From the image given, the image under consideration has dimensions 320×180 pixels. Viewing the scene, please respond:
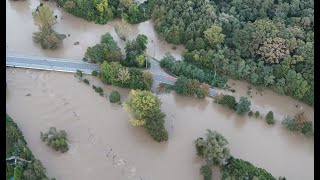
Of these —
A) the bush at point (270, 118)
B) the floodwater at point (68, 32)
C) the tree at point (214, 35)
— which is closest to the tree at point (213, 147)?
the bush at point (270, 118)

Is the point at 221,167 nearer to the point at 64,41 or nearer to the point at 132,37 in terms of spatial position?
the point at 132,37

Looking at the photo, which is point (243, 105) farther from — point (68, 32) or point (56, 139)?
point (68, 32)

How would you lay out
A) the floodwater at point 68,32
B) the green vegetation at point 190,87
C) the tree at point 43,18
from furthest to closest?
the floodwater at point 68,32, the tree at point 43,18, the green vegetation at point 190,87

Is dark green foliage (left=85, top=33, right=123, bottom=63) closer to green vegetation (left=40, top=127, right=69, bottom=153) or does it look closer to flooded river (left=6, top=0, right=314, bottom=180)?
flooded river (left=6, top=0, right=314, bottom=180)

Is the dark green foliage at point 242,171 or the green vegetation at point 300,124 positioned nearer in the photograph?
the dark green foliage at point 242,171

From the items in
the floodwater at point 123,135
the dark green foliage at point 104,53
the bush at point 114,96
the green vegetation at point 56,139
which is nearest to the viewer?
the floodwater at point 123,135

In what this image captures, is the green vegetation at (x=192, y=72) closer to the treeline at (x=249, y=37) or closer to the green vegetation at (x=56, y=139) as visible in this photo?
the treeline at (x=249, y=37)
